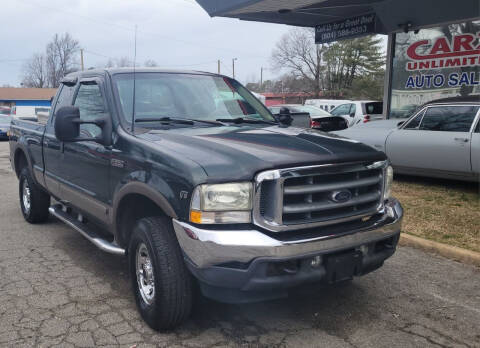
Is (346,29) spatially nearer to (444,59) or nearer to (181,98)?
(444,59)

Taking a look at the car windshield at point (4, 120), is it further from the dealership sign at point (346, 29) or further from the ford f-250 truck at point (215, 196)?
the ford f-250 truck at point (215, 196)

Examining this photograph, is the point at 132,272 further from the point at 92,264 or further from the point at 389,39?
the point at 389,39

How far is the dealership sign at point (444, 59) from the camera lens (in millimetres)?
11055

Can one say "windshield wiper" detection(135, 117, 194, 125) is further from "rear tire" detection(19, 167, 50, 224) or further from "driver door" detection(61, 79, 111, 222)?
"rear tire" detection(19, 167, 50, 224)

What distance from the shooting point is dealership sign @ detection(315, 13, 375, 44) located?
12012mm

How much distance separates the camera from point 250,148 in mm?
3227

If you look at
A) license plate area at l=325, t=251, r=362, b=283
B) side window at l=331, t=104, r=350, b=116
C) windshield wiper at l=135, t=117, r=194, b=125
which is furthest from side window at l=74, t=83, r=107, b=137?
side window at l=331, t=104, r=350, b=116

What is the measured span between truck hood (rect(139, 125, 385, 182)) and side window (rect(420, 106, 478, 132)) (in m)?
4.74

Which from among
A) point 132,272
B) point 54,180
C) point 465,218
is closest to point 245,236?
point 132,272

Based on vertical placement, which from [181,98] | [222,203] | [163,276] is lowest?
[163,276]

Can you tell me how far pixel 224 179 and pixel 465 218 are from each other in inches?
175

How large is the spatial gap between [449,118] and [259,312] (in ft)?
18.6

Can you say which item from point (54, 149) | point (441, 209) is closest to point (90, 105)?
point (54, 149)

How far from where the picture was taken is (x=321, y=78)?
57750 millimetres
